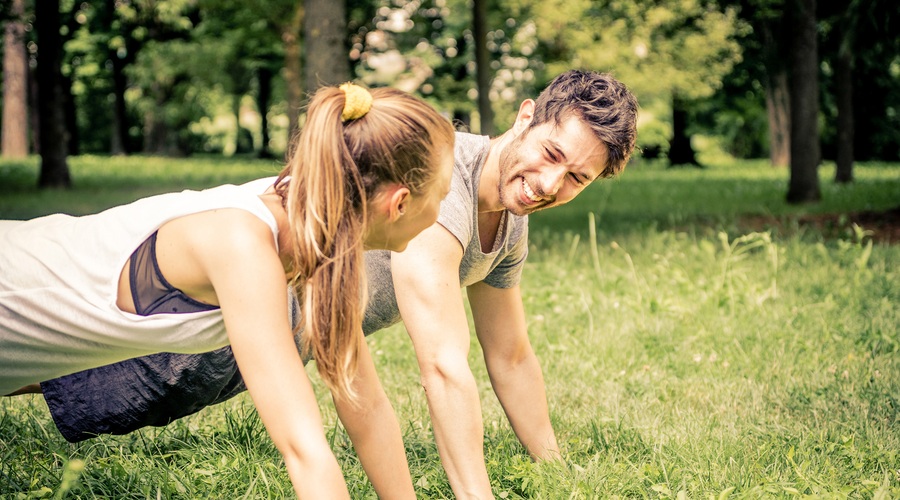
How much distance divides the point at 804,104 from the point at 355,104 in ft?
33.9

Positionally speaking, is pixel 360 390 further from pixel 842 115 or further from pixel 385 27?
pixel 385 27

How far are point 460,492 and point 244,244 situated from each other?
3.57 feet

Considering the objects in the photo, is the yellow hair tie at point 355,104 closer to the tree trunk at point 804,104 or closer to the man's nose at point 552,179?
the man's nose at point 552,179

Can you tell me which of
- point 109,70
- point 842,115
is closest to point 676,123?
point 842,115

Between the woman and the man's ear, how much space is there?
2.29ft

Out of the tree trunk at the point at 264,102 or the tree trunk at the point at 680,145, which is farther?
the tree trunk at the point at 264,102

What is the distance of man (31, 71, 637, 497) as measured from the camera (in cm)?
245

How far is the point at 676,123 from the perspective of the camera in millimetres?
28953

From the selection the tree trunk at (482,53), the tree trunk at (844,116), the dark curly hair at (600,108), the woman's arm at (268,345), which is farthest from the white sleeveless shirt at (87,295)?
the tree trunk at (844,116)

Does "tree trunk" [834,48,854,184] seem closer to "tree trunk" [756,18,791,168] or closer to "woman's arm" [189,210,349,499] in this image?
"tree trunk" [756,18,791,168]

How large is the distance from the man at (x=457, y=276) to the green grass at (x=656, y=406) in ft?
0.87

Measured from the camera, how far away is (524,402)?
10.0ft

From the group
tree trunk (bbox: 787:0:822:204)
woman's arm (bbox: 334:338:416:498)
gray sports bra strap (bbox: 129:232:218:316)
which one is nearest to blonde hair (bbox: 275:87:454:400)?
gray sports bra strap (bbox: 129:232:218:316)

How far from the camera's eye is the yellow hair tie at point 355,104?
1.83 meters
